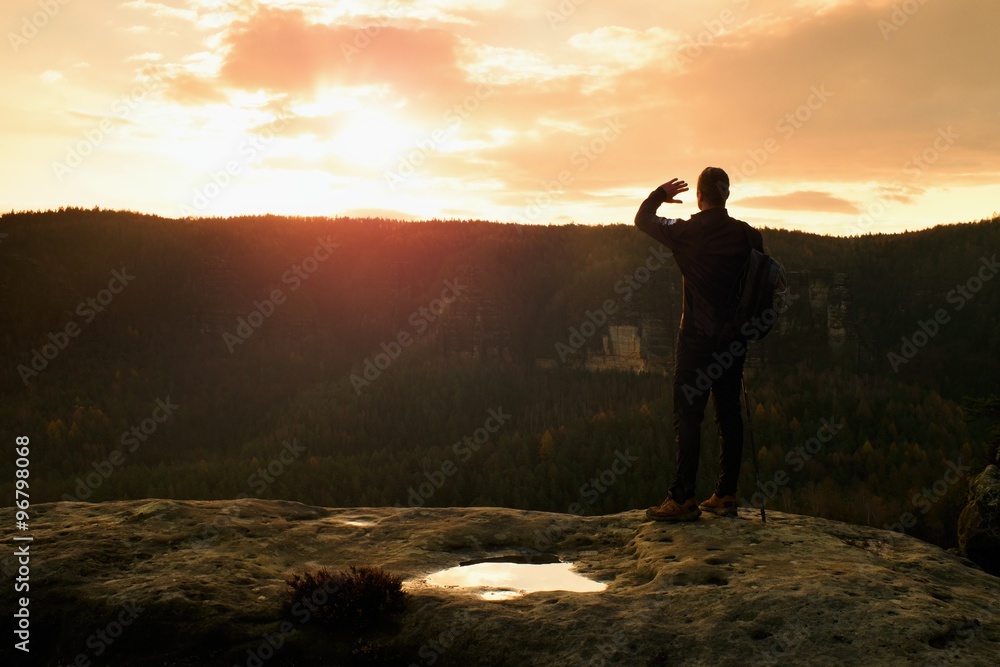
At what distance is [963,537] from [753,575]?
357 centimetres

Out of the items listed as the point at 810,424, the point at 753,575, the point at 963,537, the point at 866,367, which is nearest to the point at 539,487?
the point at 810,424

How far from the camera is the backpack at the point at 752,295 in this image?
8.71m

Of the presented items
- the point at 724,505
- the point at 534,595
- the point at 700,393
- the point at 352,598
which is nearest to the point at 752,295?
the point at 700,393

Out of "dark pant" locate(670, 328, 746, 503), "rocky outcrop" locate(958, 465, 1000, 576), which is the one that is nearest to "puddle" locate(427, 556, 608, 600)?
"dark pant" locate(670, 328, 746, 503)

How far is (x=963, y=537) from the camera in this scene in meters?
9.20

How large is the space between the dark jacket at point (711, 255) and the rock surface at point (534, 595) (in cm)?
224

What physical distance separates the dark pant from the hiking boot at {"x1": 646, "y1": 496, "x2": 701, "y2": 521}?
3.1 inches

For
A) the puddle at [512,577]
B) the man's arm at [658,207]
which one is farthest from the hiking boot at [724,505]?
the man's arm at [658,207]

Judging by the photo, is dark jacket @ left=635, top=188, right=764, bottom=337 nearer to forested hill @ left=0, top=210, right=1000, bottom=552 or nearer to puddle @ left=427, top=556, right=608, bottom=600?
puddle @ left=427, top=556, right=608, bottom=600

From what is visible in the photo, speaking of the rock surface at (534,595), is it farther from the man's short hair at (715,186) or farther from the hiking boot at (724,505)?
the man's short hair at (715,186)

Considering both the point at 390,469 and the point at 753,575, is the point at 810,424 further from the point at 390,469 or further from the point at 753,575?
the point at 753,575

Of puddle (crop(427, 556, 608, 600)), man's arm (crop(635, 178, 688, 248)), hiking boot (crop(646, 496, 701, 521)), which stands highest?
man's arm (crop(635, 178, 688, 248))

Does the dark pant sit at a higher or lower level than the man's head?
lower

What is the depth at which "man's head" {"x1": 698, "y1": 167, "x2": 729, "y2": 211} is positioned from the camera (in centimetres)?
877
